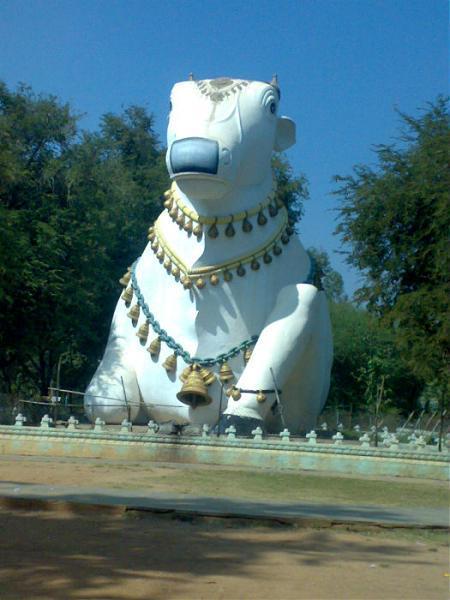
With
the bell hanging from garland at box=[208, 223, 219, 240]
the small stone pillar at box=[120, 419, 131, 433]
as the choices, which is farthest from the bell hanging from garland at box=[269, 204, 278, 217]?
the small stone pillar at box=[120, 419, 131, 433]

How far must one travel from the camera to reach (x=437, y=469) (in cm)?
1538

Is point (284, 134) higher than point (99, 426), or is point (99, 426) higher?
point (284, 134)

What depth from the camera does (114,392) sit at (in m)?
17.9

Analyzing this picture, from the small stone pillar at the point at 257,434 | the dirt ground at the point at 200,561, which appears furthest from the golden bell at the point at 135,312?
the dirt ground at the point at 200,561

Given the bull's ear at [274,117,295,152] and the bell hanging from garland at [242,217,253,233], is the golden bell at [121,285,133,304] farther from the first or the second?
the bull's ear at [274,117,295,152]

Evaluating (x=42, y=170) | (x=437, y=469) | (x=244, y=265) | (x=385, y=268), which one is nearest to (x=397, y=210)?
(x=385, y=268)

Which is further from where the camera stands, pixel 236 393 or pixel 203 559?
pixel 236 393

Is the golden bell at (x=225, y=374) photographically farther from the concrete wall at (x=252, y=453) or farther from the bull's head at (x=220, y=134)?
the bull's head at (x=220, y=134)

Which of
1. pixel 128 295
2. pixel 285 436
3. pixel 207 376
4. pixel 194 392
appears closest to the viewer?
pixel 285 436

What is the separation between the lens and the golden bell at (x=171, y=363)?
17.5 meters

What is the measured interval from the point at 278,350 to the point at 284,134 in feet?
13.7

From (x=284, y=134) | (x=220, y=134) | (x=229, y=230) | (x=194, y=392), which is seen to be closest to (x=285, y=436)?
(x=194, y=392)

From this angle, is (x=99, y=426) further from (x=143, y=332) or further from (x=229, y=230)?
(x=229, y=230)

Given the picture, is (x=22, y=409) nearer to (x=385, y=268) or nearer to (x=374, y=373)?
(x=385, y=268)
